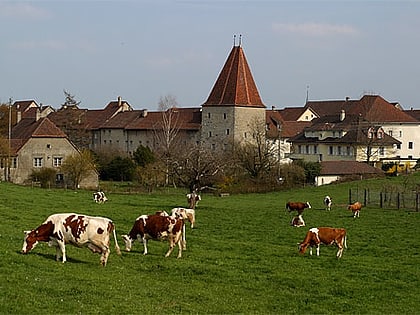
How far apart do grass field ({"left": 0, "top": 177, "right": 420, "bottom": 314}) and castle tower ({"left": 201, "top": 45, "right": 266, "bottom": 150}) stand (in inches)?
2042

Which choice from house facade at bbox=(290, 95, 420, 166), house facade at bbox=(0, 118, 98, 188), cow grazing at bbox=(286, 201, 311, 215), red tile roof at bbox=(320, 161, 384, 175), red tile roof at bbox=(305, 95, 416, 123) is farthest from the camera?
red tile roof at bbox=(305, 95, 416, 123)

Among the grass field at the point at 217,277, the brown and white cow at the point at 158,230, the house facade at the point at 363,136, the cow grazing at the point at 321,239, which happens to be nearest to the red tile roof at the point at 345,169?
the house facade at the point at 363,136

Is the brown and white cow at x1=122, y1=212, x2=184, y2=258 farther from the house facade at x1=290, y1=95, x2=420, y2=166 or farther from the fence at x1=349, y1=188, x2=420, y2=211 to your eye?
the house facade at x1=290, y1=95, x2=420, y2=166

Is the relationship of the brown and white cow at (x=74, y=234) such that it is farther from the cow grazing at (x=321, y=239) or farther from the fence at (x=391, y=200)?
the fence at (x=391, y=200)

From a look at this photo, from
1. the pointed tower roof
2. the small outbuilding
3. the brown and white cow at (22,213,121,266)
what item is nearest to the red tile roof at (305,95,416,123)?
the pointed tower roof

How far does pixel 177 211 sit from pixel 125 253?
8.69 m

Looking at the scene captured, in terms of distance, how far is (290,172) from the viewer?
197 feet

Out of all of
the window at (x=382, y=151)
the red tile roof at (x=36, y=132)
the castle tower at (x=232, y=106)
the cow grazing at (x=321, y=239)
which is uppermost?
the castle tower at (x=232, y=106)

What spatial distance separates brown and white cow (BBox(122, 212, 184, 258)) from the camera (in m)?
17.4

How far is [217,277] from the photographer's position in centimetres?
1508

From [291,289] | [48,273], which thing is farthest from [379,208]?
[48,273]

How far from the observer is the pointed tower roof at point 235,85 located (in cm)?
7831

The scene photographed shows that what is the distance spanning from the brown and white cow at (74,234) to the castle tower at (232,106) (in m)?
61.7

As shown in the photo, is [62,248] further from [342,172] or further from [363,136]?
[363,136]
